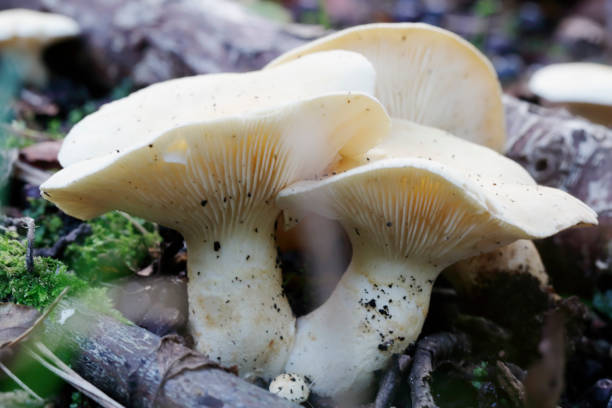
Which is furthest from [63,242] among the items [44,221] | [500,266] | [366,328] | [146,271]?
[500,266]

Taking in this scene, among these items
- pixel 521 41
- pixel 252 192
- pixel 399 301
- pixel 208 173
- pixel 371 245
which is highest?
pixel 208 173

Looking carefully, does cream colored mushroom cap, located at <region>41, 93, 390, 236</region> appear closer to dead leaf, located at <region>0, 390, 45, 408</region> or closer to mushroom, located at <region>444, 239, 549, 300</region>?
dead leaf, located at <region>0, 390, 45, 408</region>

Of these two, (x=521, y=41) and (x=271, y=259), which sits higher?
(x=271, y=259)

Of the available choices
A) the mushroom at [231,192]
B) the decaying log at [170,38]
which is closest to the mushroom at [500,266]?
the mushroom at [231,192]

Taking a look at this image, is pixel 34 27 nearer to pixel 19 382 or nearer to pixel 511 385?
pixel 19 382

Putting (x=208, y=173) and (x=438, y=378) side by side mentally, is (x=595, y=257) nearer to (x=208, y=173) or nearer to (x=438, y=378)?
(x=438, y=378)

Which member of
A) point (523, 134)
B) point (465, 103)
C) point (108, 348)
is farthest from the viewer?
point (523, 134)

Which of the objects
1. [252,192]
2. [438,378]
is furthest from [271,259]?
[438,378]
